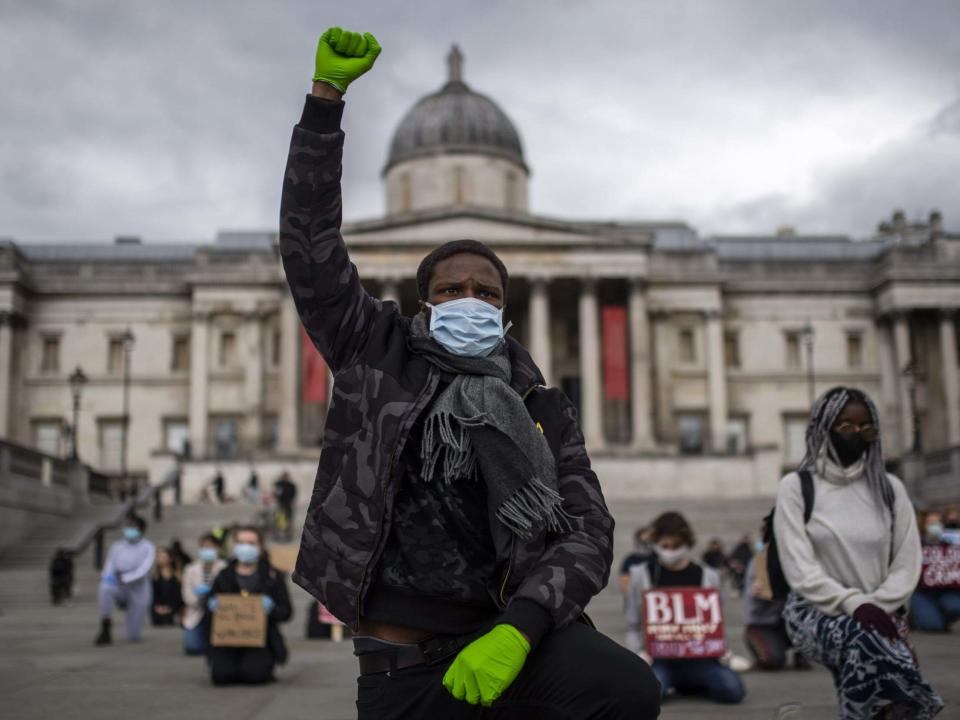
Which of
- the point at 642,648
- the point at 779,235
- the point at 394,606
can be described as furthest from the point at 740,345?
the point at 394,606

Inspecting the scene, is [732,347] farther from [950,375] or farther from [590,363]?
[590,363]

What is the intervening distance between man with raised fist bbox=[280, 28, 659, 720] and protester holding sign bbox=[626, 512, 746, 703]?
6.21 meters

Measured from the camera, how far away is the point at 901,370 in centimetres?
5144

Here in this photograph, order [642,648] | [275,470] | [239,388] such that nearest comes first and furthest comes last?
1. [642,648]
2. [275,470]
3. [239,388]

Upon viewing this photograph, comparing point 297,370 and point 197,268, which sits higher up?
point 197,268

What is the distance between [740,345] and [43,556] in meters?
36.1

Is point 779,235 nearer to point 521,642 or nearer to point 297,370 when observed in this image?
point 297,370

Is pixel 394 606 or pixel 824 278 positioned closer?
pixel 394 606

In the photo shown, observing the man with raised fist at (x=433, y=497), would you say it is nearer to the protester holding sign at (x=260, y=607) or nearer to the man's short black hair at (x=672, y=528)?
the man's short black hair at (x=672, y=528)

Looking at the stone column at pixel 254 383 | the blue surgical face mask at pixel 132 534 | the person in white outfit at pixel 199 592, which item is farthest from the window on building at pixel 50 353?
the person in white outfit at pixel 199 592

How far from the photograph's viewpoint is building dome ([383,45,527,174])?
54562mm

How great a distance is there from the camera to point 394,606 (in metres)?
3.15

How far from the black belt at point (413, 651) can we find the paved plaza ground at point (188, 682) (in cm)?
500

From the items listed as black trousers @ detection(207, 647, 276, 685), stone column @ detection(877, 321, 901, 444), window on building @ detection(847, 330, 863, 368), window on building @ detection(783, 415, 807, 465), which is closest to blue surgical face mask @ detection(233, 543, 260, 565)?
black trousers @ detection(207, 647, 276, 685)
